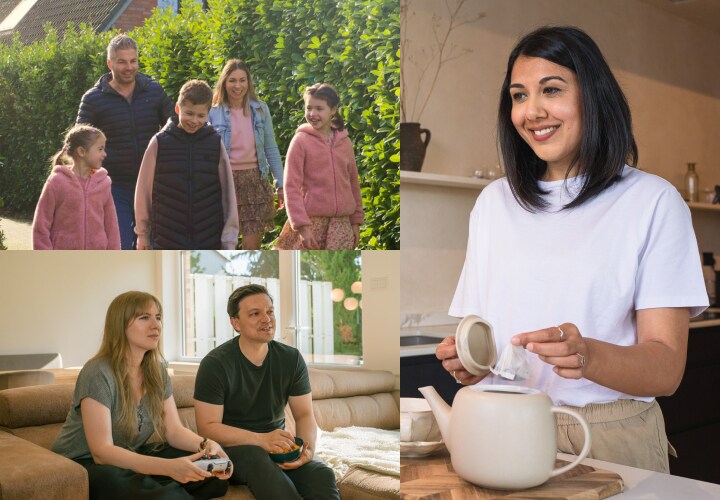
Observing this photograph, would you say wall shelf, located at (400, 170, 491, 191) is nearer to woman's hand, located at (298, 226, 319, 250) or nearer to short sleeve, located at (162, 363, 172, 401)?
woman's hand, located at (298, 226, 319, 250)

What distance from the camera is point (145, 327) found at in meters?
1.20

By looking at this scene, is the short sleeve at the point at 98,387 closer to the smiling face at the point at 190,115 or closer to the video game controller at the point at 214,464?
the video game controller at the point at 214,464

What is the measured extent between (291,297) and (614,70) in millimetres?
2764

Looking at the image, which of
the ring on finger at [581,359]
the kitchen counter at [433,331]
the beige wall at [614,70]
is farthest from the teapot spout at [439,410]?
the beige wall at [614,70]

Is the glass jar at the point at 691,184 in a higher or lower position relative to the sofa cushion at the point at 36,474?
higher

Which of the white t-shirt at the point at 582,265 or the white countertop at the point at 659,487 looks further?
the white t-shirt at the point at 582,265

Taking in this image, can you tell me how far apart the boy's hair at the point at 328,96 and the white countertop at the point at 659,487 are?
72cm

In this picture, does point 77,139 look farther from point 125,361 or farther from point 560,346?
point 560,346

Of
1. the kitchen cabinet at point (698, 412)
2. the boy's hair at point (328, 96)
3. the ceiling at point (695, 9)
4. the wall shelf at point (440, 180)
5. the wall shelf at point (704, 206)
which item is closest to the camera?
the boy's hair at point (328, 96)

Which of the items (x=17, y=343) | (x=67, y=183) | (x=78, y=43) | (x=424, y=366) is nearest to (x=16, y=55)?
(x=78, y=43)

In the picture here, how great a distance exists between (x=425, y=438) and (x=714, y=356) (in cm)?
281

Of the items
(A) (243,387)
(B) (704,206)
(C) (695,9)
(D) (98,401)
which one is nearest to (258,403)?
(A) (243,387)

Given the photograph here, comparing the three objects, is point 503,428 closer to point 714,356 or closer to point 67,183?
point 67,183

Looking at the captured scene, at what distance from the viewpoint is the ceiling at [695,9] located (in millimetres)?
3854
